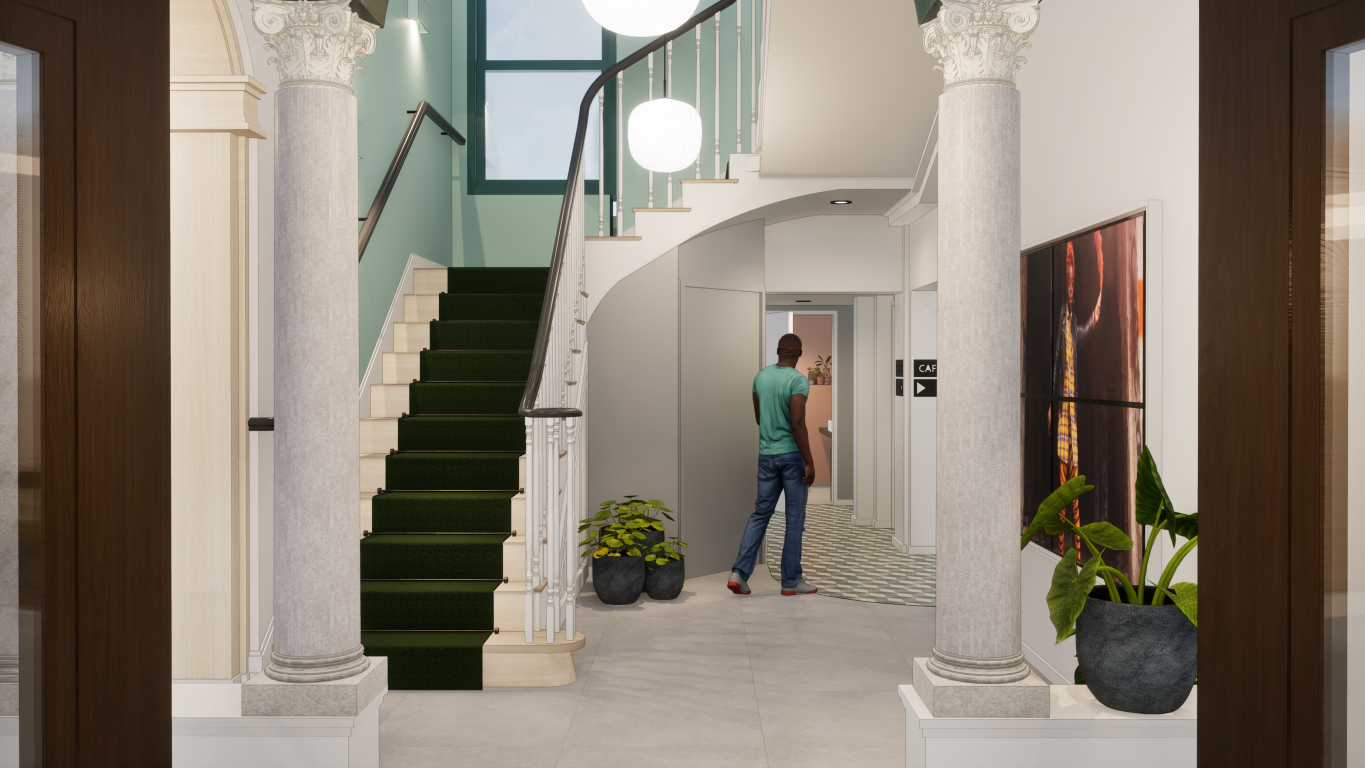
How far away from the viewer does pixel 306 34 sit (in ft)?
8.63

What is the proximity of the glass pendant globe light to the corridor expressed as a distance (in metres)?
2.80

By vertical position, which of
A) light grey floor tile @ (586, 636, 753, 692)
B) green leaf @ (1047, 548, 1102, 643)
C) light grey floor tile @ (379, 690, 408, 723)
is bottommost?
light grey floor tile @ (586, 636, 753, 692)

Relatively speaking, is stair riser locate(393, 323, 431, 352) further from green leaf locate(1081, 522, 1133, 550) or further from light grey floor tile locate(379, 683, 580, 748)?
green leaf locate(1081, 522, 1133, 550)

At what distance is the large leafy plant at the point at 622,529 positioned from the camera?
18.1 feet

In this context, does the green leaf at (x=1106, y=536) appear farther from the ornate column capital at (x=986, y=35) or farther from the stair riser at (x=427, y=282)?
the stair riser at (x=427, y=282)

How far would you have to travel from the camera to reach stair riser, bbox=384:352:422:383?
5738 millimetres

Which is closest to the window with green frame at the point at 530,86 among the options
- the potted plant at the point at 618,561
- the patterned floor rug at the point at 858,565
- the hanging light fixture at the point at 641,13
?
the potted plant at the point at 618,561

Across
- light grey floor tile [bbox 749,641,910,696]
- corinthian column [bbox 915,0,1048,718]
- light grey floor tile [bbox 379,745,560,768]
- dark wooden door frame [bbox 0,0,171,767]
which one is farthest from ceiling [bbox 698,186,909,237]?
dark wooden door frame [bbox 0,0,171,767]

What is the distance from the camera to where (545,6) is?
7.68 meters

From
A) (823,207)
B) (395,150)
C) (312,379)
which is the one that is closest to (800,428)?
(823,207)

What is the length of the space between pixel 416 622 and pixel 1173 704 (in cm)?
312

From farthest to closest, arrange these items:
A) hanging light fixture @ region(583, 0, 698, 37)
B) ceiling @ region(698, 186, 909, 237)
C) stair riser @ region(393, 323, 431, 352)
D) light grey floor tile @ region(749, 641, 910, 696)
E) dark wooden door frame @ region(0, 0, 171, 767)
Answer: ceiling @ region(698, 186, 909, 237) < stair riser @ region(393, 323, 431, 352) < light grey floor tile @ region(749, 641, 910, 696) < hanging light fixture @ region(583, 0, 698, 37) < dark wooden door frame @ region(0, 0, 171, 767)

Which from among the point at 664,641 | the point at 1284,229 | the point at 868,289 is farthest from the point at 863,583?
the point at 1284,229

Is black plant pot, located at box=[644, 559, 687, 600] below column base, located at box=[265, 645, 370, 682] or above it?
below
